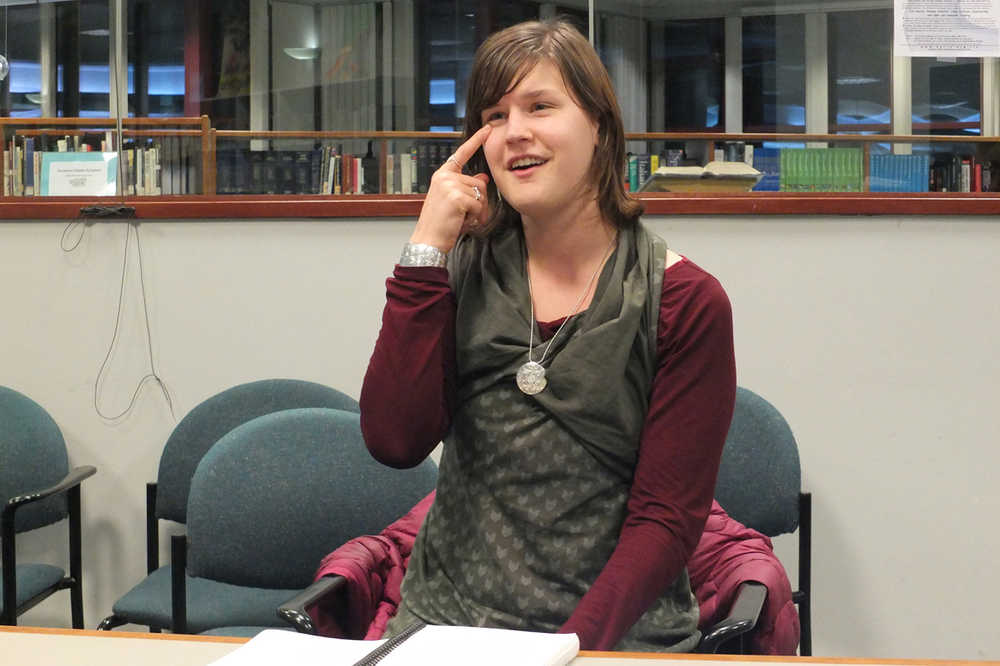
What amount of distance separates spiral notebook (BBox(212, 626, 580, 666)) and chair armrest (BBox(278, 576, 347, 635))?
1.38ft

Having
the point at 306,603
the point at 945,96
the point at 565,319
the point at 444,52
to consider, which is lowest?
the point at 306,603

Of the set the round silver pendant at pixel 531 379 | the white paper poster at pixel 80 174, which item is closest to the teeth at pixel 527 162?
the round silver pendant at pixel 531 379

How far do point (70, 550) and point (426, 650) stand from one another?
2013mm

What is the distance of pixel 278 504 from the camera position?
80.4 inches

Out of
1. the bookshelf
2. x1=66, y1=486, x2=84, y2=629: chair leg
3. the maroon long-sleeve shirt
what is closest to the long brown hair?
the maroon long-sleeve shirt

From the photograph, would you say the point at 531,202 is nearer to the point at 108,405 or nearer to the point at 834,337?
the point at 834,337

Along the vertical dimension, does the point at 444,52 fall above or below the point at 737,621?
above

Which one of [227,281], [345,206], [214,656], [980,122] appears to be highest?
[980,122]

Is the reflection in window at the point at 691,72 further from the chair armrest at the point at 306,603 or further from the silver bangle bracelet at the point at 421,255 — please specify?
the chair armrest at the point at 306,603

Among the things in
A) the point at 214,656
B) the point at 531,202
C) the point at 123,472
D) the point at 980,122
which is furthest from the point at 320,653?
the point at 980,122

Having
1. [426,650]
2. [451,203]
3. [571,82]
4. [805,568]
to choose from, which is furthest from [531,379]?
[805,568]

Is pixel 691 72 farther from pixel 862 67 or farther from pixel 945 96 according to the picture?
pixel 945 96

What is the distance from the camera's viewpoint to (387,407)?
1.40m

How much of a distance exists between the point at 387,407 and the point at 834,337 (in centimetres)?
153
